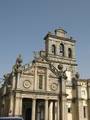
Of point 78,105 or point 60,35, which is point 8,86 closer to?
point 78,105

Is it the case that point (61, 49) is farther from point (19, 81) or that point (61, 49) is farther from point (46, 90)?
point (19, 81)

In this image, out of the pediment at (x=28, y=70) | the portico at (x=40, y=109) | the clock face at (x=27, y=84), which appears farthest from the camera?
the portico at (x=40, y=109)

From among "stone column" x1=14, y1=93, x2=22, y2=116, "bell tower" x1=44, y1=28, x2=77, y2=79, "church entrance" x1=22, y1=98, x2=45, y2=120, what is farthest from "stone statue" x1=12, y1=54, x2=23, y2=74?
"bell tower" x1=44, y1=28, x2=77, y2=79

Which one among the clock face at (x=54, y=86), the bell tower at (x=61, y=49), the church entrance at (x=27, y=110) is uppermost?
the bell tower at (x=61, y=49)

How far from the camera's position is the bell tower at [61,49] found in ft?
170

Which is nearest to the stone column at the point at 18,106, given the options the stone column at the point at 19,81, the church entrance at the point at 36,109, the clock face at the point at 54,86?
the stone column at the point at 19,81

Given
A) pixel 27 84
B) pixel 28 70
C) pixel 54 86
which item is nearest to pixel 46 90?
pixel 54 86

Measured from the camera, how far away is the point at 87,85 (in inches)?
1937

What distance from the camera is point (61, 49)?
177 ft

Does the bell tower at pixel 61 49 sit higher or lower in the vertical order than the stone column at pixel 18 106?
higher

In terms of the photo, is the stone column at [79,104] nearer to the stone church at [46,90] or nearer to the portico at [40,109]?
the stone church at [46,90]

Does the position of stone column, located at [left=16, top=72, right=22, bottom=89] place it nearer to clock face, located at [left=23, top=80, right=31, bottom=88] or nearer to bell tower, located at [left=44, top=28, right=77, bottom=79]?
clock face, located at [left=23, top=80, right=31, bottom=88]

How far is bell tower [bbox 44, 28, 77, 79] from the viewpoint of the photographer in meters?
51.9

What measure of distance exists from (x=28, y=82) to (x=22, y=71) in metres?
2.11
